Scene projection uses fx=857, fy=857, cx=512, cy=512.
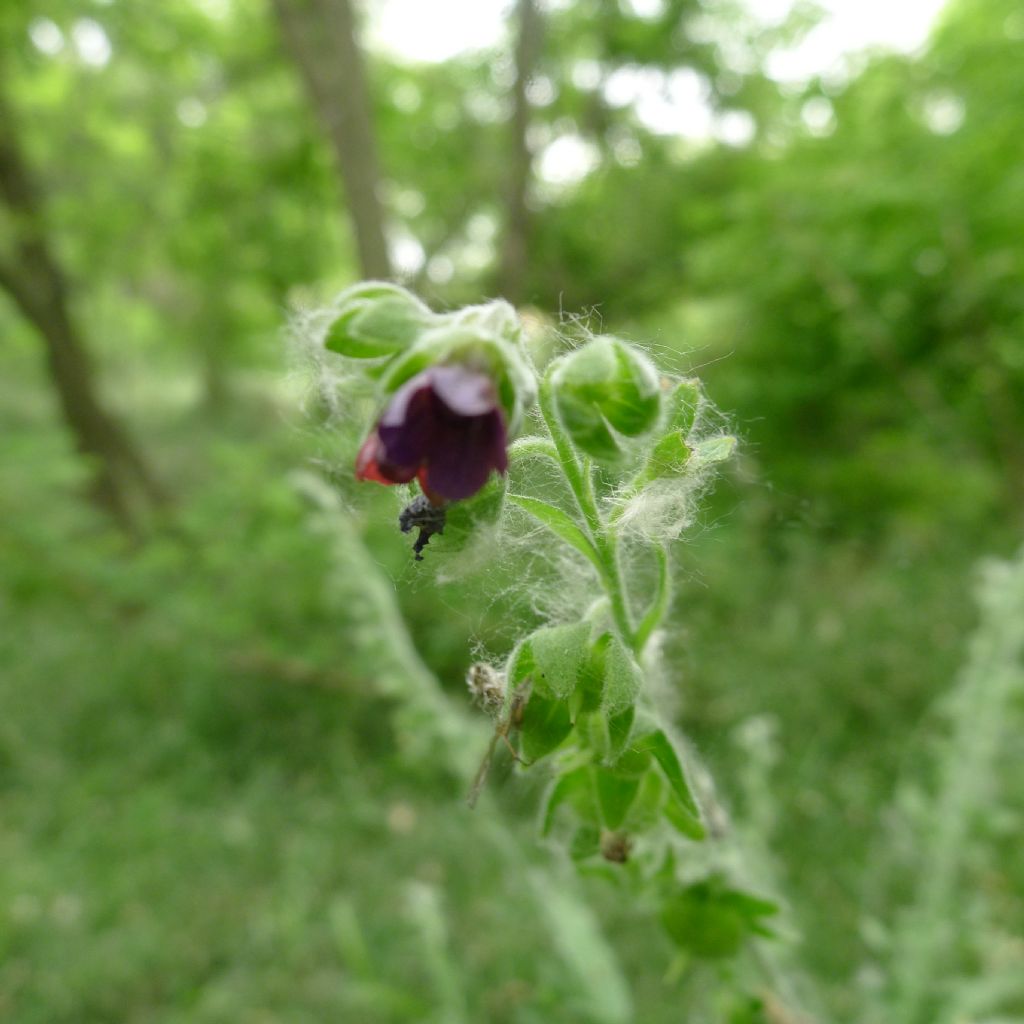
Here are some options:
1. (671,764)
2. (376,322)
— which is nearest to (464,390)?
(376,322)

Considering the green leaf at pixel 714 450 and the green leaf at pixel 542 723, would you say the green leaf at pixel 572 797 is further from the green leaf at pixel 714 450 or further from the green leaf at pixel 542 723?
the green leaf at pixel 714 450

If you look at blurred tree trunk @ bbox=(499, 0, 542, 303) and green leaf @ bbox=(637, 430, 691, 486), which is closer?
green leaf @ bbox=(637, 430, 691, 486)

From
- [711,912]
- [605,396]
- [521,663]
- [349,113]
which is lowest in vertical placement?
[711,912]

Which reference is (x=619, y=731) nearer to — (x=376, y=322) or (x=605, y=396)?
(x=605, y=396)

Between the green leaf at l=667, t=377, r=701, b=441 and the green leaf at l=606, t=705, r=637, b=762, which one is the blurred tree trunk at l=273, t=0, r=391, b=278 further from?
the green leaf at l=606, t=705, r=637, b=762

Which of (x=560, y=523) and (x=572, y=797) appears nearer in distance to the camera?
(x=560, y=523)

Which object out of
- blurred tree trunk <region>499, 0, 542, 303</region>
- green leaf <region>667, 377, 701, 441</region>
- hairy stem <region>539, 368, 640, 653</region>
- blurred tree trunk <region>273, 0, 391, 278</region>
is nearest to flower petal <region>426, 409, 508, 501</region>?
hairy stem <region>539, 368, 640, 653</region>
